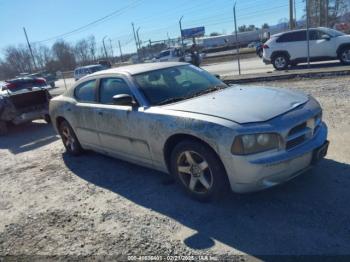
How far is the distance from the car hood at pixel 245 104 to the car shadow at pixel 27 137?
5.34m

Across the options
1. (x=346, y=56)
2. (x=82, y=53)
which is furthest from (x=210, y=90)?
(x=82, y=53)

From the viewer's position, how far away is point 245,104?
3.69m

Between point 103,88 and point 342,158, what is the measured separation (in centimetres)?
357

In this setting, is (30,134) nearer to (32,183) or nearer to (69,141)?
(69,141)

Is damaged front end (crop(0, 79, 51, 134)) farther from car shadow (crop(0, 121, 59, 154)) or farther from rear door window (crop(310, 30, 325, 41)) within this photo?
rear door window (crop(310, 30, 325, 41))

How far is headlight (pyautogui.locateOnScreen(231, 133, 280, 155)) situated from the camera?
3225 mm

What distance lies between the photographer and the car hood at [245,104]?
11.2 feet

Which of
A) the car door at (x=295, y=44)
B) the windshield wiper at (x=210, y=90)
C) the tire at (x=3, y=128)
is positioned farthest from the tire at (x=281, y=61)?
the tire at (x=3, y=128)

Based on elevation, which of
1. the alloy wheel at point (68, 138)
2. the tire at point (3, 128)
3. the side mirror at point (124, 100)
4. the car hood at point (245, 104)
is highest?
the side mirror at point (124, 100)

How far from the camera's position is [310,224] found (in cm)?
315

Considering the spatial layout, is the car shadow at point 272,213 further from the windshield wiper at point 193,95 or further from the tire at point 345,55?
the tire at point 345,55

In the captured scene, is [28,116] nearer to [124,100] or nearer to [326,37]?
[124,100]

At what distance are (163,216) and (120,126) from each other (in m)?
1.47

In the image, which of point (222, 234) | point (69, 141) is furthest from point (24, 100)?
point (222, 234)
